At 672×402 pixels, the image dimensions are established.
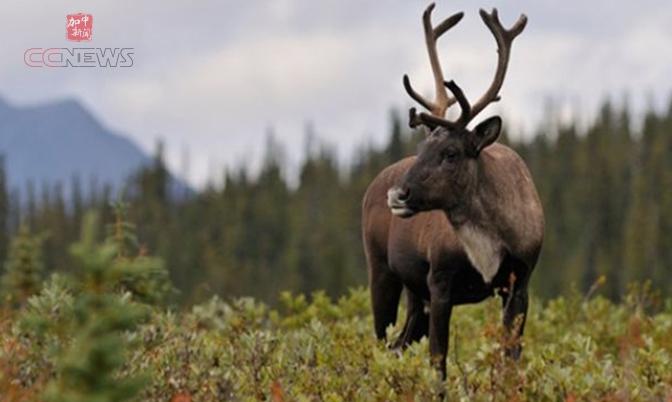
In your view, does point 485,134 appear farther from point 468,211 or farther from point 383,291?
point 383,291

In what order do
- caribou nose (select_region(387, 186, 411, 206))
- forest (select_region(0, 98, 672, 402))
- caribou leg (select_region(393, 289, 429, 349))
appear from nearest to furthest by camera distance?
forest (select_region(0, 98, 672, 402)), caribou nose (select_region(387, 186, 411, 206)), caribou leg (select_region(393, 289, 429, 349))

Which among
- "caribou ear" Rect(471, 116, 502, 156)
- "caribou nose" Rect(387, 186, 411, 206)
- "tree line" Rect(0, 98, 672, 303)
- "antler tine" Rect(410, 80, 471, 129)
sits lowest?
"tree line" Rect(0, 98, 672, 303)

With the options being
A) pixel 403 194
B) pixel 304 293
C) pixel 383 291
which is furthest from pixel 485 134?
pixel 304 293

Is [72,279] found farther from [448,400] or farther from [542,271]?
[542,271]

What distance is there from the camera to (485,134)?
886 cm

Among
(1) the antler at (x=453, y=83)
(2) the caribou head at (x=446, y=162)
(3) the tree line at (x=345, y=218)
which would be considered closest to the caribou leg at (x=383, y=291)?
(1) the antler at (x=453, y=83)

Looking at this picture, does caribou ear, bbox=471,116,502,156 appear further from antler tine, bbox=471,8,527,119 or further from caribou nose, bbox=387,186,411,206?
caribou nose, bbox=387,186,411,206

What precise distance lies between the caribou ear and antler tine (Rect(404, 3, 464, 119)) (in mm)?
676

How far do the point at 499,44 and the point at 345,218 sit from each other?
123 meters

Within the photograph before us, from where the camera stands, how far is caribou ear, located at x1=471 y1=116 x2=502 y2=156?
8.76m

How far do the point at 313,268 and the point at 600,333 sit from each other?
10954 centimetres

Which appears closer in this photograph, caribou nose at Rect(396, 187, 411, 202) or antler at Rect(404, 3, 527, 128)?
caribou nose at Rect(396, 187, 411, 202)

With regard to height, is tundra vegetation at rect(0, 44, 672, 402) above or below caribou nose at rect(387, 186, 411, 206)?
below

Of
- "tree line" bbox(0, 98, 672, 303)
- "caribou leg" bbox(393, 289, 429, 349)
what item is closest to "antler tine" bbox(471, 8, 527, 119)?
"caribou leg" bbox(393, 289, 429, 349)
